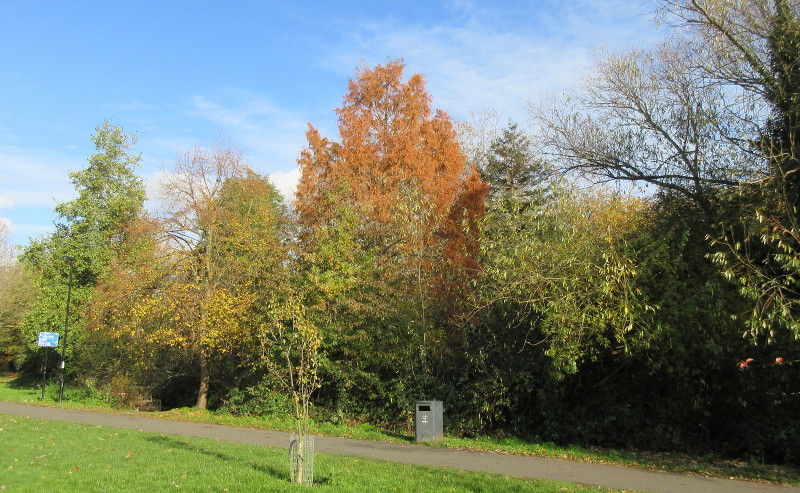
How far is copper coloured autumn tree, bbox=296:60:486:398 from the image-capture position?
16.3 m

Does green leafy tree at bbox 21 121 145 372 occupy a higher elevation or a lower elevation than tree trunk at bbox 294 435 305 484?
higher

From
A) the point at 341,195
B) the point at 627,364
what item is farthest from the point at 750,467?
the point at 341,195

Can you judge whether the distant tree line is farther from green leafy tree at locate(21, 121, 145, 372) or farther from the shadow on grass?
green leafy tree at locate(21, 121, 145, 372)

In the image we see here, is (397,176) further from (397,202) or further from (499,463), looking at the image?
(499,463)

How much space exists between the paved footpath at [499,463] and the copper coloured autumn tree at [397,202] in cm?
380

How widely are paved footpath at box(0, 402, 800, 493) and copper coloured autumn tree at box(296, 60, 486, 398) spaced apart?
3804 mm

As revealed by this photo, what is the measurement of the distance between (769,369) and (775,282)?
118 inches

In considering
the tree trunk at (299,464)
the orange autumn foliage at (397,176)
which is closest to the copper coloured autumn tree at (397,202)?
the orange autumn foliage at (397,176)

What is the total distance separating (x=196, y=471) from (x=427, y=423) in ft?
19.5

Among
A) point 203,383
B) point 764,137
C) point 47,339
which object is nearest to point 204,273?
point 203,383

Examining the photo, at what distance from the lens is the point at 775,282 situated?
894 cm

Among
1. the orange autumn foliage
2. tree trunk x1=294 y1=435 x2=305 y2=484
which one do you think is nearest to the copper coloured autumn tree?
the orange autumn foliage

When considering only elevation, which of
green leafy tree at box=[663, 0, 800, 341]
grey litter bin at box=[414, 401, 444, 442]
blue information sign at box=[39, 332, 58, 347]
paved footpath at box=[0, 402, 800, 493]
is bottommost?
paved footpath at box=[0, 402, 800, 493]

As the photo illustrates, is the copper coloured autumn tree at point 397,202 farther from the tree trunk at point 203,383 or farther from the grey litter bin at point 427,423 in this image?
the tree trunk at point 203,383
